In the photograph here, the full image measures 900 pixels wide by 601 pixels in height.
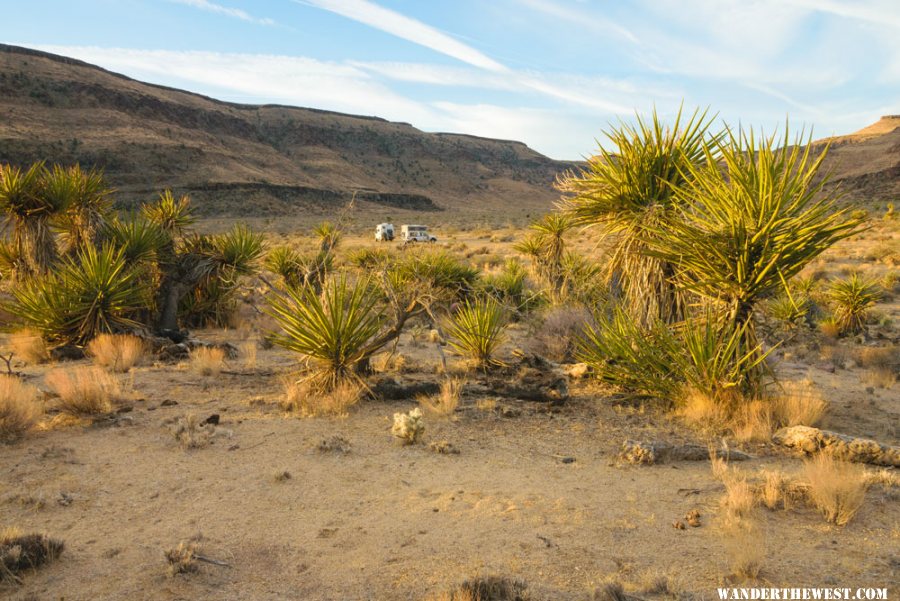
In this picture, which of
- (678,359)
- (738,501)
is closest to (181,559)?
(738,501)

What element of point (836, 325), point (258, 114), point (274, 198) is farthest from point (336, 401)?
point (258, 114)

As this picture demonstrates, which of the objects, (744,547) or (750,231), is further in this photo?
(750,231)

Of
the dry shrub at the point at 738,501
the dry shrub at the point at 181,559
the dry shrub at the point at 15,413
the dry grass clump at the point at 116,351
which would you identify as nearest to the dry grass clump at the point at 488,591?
the dry shrub at the point at 181,559

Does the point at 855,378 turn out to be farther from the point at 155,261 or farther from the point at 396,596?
the point at 155,261

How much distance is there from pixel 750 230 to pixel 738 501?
3211 millimetres

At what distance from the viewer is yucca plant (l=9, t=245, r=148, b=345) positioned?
9.24 metres

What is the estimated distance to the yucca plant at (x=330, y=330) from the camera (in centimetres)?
734

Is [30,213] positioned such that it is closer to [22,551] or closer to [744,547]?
[22,551]

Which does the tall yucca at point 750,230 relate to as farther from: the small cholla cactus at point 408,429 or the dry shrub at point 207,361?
the dry shrub at point 207,361

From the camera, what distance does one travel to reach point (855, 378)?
30.9 ft

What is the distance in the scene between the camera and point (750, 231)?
6.30 m

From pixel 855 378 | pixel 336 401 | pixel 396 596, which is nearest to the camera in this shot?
pixel 396 596

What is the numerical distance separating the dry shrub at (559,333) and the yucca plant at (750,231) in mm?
3100

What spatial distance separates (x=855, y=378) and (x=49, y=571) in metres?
10.8
